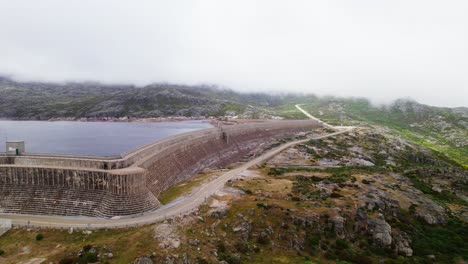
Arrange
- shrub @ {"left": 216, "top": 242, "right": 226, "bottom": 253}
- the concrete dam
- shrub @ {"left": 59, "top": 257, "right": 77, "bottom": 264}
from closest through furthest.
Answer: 1. shrub @ {"left": 59, "top": 257, "right": 77, "bottom": 264}
2. shrub @ {"left": 216, "top": 242, "right": 226, "bottom": 253}
3. the concrete dam

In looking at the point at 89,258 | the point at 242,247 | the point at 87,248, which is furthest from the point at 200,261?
the point at 87,248

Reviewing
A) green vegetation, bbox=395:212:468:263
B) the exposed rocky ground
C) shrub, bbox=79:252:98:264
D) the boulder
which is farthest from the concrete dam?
green vegetation, bbox=395:212:468:263

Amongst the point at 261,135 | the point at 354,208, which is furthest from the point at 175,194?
the point at 261,135

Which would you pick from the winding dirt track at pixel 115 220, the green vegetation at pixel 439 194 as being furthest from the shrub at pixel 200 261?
the green vegetation at pixel 439 194

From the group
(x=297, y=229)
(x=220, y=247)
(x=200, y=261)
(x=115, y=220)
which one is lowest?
(x=297, y=229)

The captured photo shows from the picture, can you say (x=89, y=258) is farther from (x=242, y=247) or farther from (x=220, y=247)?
(x=242, y=247)

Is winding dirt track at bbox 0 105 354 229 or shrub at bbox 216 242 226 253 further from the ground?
winding dirt track at bbox 0 105 354 229

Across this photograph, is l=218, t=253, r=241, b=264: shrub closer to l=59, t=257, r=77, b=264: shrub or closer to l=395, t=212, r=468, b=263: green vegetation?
l=59, t=257, r=77, b=264: shrub

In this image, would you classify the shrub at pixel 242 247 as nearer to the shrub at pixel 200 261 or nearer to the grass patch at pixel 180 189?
the shrub at pixel 200 261
